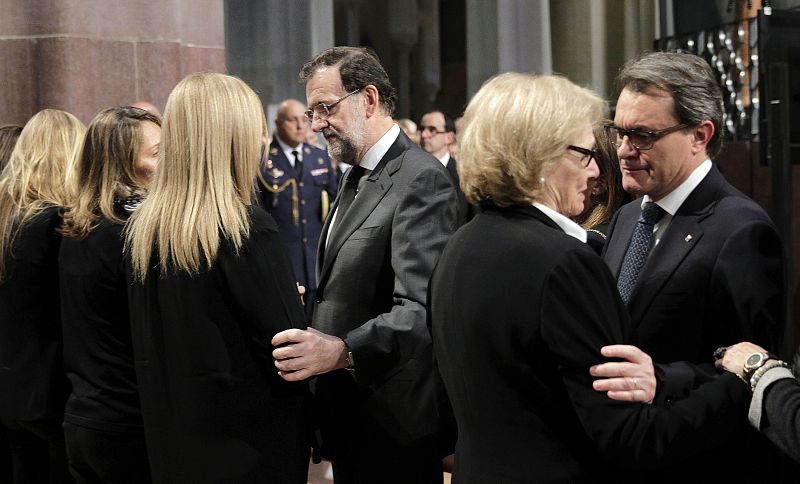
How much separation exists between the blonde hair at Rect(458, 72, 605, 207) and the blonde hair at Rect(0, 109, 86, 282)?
169 cm

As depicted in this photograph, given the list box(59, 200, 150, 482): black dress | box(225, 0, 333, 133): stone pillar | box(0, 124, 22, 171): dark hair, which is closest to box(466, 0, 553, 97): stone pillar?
box(225, 0, 333, 133): stone pillar

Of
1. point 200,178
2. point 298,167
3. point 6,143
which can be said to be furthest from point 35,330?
point 298,167

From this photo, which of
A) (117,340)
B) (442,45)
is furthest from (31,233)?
(442,45)

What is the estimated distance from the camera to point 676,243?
227 centimetres

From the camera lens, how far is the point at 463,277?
1.96 meters

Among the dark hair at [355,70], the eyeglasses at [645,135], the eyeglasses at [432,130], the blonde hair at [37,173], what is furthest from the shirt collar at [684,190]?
the eyeglasses at [432,130]

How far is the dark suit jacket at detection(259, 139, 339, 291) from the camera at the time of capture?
23.7ft

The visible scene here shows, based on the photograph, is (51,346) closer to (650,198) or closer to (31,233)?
(31,233)

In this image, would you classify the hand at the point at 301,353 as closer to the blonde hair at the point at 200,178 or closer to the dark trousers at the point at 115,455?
the blonde hair at the point at 200,178

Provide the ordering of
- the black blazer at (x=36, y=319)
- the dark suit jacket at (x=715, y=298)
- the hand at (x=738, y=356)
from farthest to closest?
1. the black blazer at (x=36, y=319)
2. the dark suit jacket at (x=715, y=298)
3. the hand at (x=738, y=356)

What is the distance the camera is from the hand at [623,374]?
181 cm

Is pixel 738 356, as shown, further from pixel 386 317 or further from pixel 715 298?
pixel 386 317

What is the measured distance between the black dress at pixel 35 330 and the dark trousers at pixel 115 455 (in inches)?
21.1

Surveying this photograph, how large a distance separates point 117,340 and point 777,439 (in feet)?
5.43
